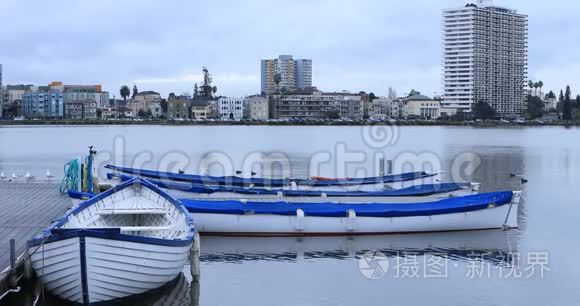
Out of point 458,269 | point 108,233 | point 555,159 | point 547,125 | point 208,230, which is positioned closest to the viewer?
point 108,233

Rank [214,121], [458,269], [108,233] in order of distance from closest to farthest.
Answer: [108,233] < [458,269] < [214,121]

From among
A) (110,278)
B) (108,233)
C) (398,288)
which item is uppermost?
(108,233)

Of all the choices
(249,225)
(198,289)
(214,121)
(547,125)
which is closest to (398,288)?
(198,289)

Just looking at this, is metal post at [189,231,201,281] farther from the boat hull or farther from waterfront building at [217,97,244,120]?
waterfront building at [217,97,244,120]

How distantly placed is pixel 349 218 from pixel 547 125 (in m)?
190

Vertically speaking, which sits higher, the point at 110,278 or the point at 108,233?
the point at 108,233

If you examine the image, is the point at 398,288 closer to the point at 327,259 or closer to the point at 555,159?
the point at 327,259

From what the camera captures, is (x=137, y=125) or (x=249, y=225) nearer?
(x=249, y=225)

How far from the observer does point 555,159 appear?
61750mm

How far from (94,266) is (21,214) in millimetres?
7135

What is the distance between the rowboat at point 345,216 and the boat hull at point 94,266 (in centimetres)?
765

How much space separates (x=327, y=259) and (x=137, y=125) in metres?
167

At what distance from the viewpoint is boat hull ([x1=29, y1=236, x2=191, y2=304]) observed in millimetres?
12766

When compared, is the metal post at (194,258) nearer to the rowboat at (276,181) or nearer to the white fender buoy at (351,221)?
the white fender buoy at (351,221)
